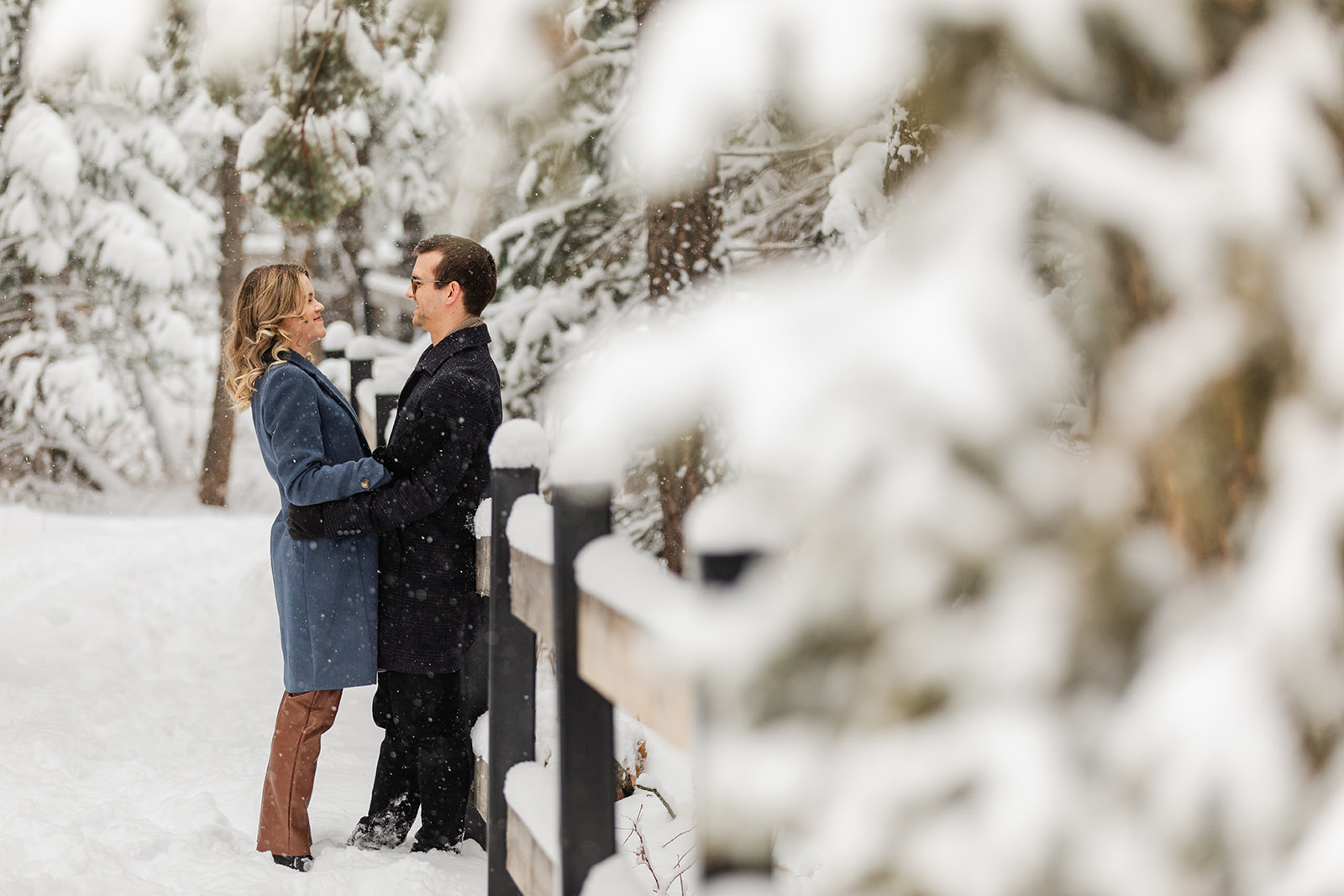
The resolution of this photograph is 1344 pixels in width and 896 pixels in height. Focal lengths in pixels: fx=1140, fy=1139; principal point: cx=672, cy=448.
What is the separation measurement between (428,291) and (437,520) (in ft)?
2.52

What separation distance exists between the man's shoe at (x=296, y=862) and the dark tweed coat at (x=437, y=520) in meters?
0.68

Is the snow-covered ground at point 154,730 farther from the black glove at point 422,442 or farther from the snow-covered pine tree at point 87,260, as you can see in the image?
the snow-covered pine tree at point 87,260

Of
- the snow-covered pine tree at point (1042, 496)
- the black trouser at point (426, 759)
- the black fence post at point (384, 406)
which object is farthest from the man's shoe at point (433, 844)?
the snow-covered pine tree at point (1042, 496)

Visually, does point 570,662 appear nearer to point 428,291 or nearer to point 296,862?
point 428,291

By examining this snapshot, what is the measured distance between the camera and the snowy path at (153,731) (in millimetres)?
3588

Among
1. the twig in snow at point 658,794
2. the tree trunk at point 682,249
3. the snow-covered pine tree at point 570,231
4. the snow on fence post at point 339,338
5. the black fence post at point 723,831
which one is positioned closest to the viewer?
the black fence post at point 723,831

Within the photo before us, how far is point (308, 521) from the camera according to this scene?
360 centimetres

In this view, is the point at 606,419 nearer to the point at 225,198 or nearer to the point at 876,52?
the point at 876,52

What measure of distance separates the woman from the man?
83 millimetres

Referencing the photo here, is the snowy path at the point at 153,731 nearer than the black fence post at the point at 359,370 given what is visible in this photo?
Yes

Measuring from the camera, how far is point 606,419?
42.1 inches

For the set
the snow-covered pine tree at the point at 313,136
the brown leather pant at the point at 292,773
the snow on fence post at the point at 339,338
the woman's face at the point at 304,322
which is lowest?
the brown leather pant at the point at 292,773

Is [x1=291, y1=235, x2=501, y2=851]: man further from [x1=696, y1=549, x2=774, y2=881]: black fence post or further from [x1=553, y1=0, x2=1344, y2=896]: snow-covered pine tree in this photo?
[x1=553, y1=0, x2=1344, y2=896]: snow-covered pine tree

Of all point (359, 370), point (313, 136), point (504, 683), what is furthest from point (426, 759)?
point (359, 370)
